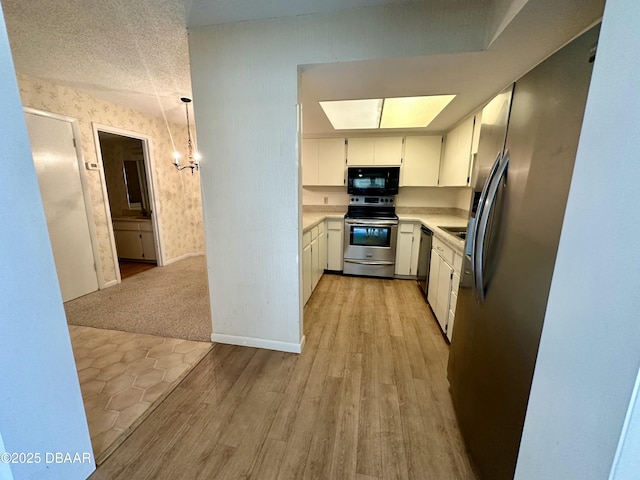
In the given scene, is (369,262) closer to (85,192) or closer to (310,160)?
(310,160)

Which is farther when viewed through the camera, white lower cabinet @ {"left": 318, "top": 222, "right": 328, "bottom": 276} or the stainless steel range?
the stainless steel range

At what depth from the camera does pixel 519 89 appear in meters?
1.00

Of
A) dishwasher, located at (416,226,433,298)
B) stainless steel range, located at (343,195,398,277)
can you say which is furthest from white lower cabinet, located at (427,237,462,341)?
stainless steel range, located at (343,195,398,277)

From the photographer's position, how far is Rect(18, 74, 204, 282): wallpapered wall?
2.68 meters

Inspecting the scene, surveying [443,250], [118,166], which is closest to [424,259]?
[443,250]

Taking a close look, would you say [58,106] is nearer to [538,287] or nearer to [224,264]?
[224,264]

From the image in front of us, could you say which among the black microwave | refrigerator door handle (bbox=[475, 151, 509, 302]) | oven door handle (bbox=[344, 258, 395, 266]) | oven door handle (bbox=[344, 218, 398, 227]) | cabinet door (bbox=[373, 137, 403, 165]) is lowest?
oven door handle (bbox=[344, 258, 395, 266])

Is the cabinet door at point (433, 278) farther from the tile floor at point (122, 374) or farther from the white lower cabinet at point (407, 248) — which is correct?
the tile floor at point (122, 374)

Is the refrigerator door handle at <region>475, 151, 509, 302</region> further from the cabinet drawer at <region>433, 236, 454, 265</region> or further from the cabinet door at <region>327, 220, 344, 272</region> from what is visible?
the cabinet door at <region>327, 220, 344, 272</region>

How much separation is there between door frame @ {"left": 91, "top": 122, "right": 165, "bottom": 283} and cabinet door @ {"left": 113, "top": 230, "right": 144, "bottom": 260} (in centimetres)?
55

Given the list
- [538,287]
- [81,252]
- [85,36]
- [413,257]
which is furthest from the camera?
[413,257]

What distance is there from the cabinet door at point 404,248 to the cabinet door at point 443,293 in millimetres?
1074

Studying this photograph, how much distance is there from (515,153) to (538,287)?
0.53 meters

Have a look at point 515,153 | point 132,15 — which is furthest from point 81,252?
point 515,153
